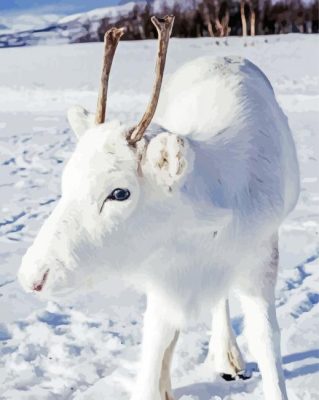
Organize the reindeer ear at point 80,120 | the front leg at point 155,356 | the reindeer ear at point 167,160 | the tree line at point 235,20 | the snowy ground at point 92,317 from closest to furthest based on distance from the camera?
the reindeer ear at point 167,160
the reindeer ear at point 80,120
the front leg at point 155,356
the snowy ground at point 92,317
the tree line at point 235,20

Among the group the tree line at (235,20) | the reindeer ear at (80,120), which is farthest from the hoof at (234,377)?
the tree line at (235,20)

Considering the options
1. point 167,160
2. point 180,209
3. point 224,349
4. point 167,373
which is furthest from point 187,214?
point 224,349

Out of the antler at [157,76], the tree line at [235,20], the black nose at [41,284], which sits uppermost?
the antler at [157,76]

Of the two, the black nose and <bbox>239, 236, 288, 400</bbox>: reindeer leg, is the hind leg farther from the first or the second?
the black nose

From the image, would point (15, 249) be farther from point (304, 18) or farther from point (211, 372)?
point (304, 18)

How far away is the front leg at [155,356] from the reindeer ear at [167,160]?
0.50 meters

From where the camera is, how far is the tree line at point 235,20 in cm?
981

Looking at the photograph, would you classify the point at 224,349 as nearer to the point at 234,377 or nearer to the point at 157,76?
the point at 234,377

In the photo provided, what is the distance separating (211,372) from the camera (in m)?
2.50

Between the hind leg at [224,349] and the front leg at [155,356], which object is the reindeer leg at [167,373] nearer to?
the front leg at [155,356]

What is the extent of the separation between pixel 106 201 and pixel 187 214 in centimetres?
19

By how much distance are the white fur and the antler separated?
0.02m

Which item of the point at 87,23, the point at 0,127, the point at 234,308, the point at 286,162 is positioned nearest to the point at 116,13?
the point at 87,23

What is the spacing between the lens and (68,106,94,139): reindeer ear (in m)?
1.81
